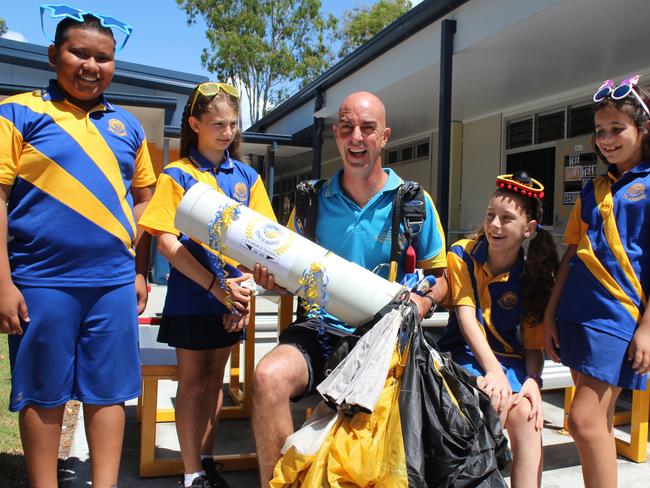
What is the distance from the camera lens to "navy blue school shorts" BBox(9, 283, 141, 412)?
211 cm

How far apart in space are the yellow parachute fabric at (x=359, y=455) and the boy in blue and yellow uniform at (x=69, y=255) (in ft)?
2.74

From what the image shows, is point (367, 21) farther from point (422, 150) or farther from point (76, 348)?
point (76, 348)

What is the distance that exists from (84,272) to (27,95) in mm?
739

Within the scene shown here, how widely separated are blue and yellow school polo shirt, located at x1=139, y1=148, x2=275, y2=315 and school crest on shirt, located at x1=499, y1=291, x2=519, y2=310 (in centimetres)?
122

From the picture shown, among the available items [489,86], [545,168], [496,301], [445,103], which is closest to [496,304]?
[496,301]

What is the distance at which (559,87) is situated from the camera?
798cm

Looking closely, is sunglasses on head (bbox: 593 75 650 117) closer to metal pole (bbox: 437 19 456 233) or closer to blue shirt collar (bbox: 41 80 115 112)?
blue shirt collar (bbox: 41 80 115 112)

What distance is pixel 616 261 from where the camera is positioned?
2.22 metres

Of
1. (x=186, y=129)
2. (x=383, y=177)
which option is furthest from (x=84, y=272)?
Result: (x=383, y=177)

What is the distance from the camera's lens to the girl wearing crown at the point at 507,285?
256cm

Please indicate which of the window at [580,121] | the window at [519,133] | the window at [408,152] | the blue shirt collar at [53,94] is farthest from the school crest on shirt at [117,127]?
the window at [408,152]

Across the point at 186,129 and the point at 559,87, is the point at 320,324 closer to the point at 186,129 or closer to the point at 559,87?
the point at 186,129

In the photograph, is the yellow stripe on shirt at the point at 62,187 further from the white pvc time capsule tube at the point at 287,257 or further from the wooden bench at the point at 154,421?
the wooden bench at the point at 154,421

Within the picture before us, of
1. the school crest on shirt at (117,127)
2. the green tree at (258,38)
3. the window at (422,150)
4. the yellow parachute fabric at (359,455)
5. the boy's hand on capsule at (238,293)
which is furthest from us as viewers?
the green tree at (258,38)
